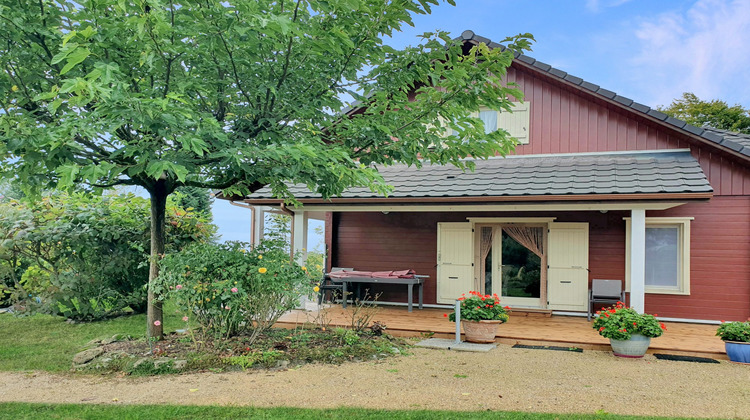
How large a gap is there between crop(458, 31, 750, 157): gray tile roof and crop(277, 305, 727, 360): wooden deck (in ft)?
9.89

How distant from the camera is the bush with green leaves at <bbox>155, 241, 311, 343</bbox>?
645 centimetres

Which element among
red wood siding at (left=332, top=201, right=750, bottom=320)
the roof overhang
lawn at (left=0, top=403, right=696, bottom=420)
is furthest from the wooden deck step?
lawn at (left=0, top=403, right=696, bottom=420)

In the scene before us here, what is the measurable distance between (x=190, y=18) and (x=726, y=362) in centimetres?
700

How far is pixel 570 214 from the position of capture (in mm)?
10211

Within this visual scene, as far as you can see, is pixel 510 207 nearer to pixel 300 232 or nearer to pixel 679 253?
pixel 679 253

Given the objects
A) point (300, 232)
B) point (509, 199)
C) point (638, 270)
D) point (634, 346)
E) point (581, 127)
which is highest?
point (581, 127)

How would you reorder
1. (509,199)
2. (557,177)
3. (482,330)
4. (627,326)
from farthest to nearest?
(557,177)
(509,199)
(482,330)
(627,326)

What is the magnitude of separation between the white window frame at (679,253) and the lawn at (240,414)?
596 cm

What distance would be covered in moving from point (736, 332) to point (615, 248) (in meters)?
3.25

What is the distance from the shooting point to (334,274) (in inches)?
424

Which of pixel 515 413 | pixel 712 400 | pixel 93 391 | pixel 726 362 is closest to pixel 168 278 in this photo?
pixel 93 391

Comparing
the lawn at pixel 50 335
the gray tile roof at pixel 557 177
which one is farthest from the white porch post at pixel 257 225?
the lawn at pixel 50 335

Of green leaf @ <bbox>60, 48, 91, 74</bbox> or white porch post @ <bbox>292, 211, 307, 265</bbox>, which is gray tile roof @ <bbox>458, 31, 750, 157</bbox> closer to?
white porch post @ <bbox>292, 211, 307, 265</bbox>

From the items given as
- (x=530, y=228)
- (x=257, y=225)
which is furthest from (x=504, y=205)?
(x=257, y=225)
